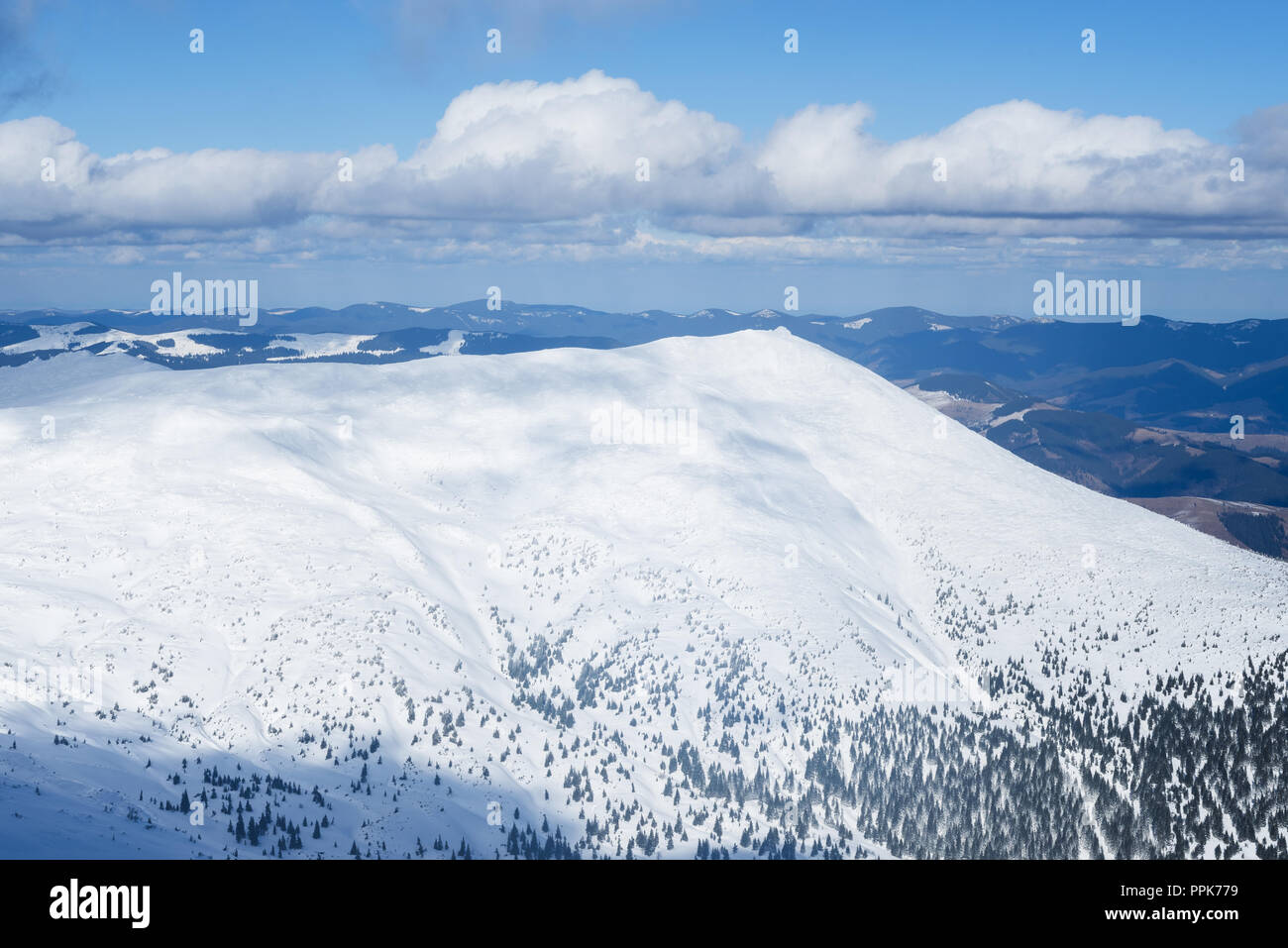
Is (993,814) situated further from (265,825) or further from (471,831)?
(265,825)
